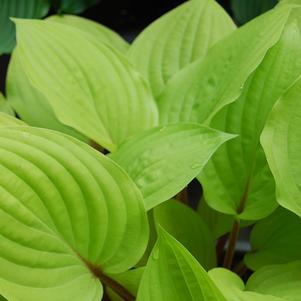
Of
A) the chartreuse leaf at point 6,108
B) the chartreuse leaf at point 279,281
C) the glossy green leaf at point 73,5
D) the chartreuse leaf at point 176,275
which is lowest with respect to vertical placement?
the chartreuse leaf at point 279,281

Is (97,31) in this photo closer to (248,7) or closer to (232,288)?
(248,7)

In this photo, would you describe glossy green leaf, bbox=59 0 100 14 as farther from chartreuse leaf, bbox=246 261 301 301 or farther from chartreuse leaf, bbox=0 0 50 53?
chartreuse leaf, bbox=246 261 301 301

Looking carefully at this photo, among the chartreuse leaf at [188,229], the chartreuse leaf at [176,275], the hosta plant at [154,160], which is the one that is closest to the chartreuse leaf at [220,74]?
the hosta plant at [154,160]

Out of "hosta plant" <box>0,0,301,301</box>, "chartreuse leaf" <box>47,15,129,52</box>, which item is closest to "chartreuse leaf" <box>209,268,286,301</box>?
"hosta plant" <box>0,0,301,301</box>

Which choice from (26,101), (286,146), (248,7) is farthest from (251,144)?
(248,7)

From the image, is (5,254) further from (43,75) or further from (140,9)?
(140,9)

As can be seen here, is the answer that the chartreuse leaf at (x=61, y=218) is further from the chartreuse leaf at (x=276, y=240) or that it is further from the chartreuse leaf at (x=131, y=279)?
the chartreuse leaf at (x=276, y=240)

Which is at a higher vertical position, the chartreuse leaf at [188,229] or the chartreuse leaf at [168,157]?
the chartreuse leaf at [168,157]

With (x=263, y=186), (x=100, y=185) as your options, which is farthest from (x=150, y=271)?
(x=263, y=186)
